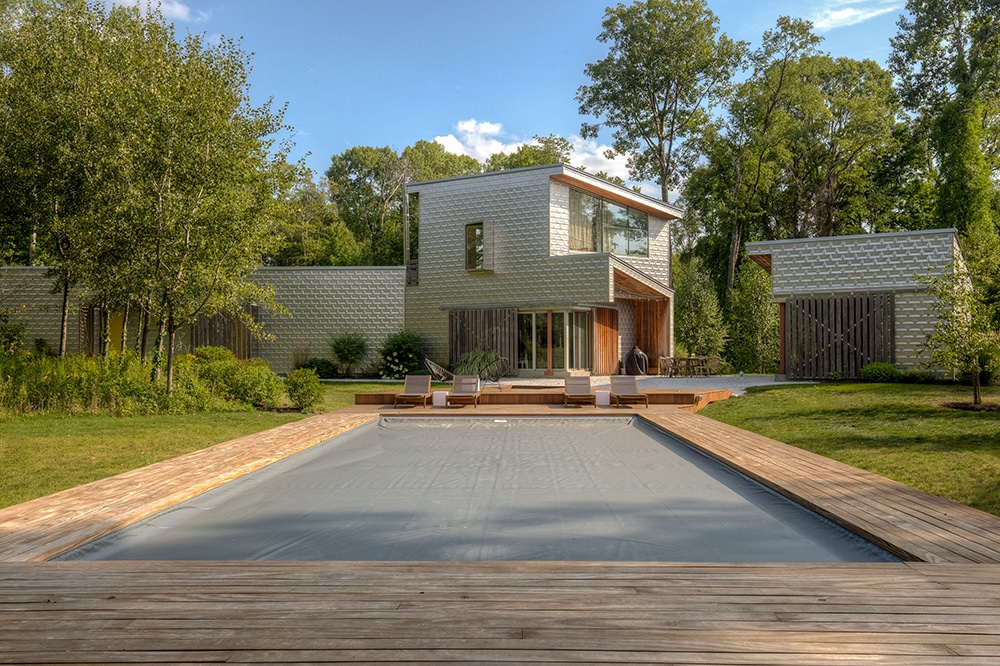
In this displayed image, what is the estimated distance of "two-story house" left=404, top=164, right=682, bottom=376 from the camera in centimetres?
2100

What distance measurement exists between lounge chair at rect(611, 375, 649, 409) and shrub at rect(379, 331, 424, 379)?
9.34 metres

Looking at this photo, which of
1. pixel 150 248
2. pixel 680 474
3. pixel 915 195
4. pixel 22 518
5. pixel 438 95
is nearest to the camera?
pixel 22 518

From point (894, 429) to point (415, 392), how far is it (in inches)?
337

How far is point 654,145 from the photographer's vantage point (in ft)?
112

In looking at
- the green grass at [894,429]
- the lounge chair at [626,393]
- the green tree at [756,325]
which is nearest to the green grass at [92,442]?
the lounge chair at [626,393]

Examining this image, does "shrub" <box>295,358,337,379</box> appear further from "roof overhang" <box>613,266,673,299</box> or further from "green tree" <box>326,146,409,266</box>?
"green tree" <box>326,146,409,266</box>

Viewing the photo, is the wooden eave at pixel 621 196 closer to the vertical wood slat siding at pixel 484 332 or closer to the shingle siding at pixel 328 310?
the vertical wood slat siding at pixel 484 332

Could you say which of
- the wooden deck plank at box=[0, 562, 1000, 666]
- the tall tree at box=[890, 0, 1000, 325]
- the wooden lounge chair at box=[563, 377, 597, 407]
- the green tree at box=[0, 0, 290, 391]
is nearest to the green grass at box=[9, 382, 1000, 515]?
the wooden lounge chair at box=[563, 377, 597, 407]

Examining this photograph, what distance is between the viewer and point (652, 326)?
937 inches

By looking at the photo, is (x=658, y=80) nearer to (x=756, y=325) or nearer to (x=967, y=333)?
(x=756, y=325)

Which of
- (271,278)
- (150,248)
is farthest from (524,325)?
(150,248)

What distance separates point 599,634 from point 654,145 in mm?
34054

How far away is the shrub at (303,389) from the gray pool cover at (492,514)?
11.3ft

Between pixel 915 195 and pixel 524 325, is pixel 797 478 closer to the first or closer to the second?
pixel 524 325
